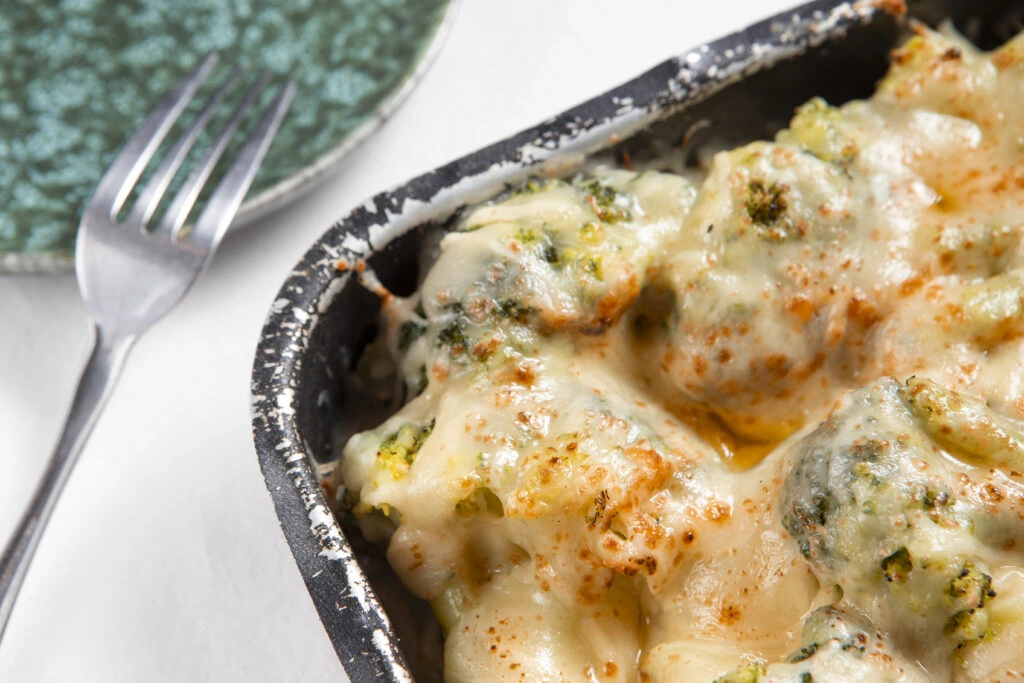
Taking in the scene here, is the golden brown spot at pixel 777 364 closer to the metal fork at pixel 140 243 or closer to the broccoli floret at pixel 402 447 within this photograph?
the broccoli floret at pixel 402 447

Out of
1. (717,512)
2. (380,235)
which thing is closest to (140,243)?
(380,235)

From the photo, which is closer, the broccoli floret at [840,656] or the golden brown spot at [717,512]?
the broccoli floret at [840,656]

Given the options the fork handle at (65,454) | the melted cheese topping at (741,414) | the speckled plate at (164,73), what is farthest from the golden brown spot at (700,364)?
the fork handle at (65,454)

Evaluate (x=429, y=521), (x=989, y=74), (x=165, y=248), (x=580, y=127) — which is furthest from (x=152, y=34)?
(x=989, y=74)

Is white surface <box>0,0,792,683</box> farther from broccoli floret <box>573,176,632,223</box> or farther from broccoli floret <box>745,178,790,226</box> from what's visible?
broccoli floret <box>745,178,790,226</box>

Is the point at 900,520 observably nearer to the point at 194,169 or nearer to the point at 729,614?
the point at 729,614

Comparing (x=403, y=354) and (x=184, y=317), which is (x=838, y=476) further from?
(x=184, y=317)

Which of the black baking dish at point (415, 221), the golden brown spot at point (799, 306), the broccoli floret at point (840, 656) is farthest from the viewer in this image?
the golden brown spot at point (799, 306)
